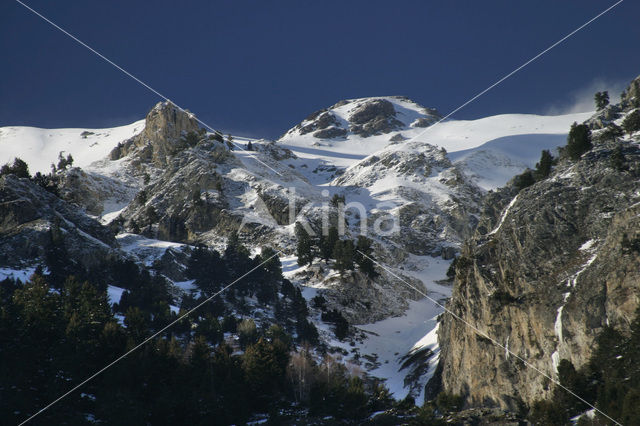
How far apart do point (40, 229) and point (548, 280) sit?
7095 centimetres

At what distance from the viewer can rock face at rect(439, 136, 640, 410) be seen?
1695 inches

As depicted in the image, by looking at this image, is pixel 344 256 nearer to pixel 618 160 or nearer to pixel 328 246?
pixel 328 246

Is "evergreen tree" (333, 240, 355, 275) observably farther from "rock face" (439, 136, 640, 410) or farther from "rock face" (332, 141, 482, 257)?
"rock face" (332, 141, 482, 257)

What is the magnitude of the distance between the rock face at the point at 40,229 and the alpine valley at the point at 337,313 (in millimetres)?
285

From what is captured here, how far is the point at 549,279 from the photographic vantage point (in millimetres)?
49031

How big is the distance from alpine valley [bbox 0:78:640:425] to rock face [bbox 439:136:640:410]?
0.18 metres

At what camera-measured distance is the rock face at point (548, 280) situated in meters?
43.1

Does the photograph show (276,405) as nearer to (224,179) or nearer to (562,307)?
(562,307)

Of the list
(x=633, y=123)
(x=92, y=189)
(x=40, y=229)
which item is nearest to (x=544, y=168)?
(x=633, y=123)

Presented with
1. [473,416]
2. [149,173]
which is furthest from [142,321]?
[149,173]

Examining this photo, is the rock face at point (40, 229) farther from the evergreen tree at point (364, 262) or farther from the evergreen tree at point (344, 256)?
the evergreen tree at point (364, 262)

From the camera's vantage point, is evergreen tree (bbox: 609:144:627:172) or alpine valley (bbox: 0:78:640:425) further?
evergreen tree (bbox: 609:144:627:172)

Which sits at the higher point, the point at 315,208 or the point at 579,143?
the point at 315,208

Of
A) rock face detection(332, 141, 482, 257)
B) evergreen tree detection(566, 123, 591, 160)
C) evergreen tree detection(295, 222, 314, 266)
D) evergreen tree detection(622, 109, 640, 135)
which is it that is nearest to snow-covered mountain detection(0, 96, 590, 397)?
rock face detection(332, 141, 482, 257)
